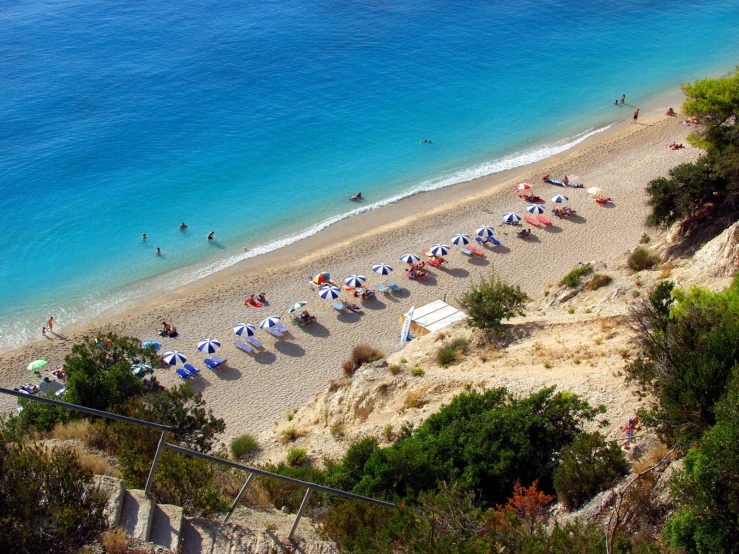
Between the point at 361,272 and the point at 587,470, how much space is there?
24.7 meters

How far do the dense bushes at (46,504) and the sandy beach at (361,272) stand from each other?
585 inches

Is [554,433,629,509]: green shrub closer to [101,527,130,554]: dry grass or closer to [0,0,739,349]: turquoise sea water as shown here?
[101,527,130,554]: dry grass

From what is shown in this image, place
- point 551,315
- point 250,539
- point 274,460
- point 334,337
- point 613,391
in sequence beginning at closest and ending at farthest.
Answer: point 250,539 → point 613,391 → point 274,460 → point 551,315 → point 334,337

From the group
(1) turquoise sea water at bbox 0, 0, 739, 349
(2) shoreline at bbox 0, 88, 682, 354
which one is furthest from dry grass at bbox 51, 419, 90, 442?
(1) turquoise sea water at bbox 0, 0, 739, 349

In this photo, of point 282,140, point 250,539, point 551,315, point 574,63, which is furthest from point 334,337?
point 574,63

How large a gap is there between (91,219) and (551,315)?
31.4 meters

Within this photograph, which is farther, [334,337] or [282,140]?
[282,140]

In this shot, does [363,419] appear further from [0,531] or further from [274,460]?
[0,531]

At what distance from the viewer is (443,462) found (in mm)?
13180

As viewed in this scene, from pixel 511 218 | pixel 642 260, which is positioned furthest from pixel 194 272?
pixel 642 260

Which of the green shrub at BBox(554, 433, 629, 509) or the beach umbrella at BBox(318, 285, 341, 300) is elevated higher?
the green shrub at BBox(554, 433, 629, 509)

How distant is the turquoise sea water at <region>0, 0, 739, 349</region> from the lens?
39.8m

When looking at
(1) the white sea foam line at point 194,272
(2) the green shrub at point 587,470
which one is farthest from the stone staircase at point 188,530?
(1) the white sea foam line at point 194,272

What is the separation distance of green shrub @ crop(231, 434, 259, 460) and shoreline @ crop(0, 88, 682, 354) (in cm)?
1660
